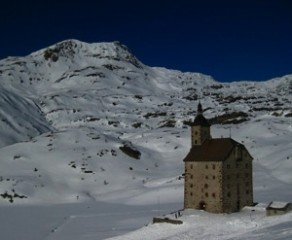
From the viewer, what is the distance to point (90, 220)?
58.3m

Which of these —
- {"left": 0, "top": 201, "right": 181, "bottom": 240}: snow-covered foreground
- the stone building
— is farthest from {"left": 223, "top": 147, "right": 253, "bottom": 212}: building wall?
{"left": 0, "top": 201, "right": 181, "bottom": 240}: snow-covered foreground

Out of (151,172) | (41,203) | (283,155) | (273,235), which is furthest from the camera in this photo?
(151,172)

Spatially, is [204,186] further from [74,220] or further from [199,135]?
[74,220]

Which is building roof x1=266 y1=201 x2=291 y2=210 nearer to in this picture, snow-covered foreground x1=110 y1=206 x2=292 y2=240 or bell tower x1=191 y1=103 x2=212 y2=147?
snow-covered foreground x1=110 y1=206 x2=292 y2=240

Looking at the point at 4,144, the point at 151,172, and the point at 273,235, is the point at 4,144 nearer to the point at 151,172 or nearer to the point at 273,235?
the point at 151,172

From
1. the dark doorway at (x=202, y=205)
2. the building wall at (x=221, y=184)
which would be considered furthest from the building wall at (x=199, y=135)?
the dark doorway at (x=202, y=205)

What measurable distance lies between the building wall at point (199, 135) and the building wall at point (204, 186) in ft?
12.0

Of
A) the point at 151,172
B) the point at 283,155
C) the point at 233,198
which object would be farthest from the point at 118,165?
the point at 233,198

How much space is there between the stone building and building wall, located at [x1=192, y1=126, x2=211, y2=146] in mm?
988

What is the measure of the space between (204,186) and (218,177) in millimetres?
2471

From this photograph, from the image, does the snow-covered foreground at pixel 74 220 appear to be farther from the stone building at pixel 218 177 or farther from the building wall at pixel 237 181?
the building wall at pixel 237 181

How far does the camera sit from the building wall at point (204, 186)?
53469mm

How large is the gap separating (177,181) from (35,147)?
112 feet

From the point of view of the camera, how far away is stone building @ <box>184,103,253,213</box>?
176 ft
